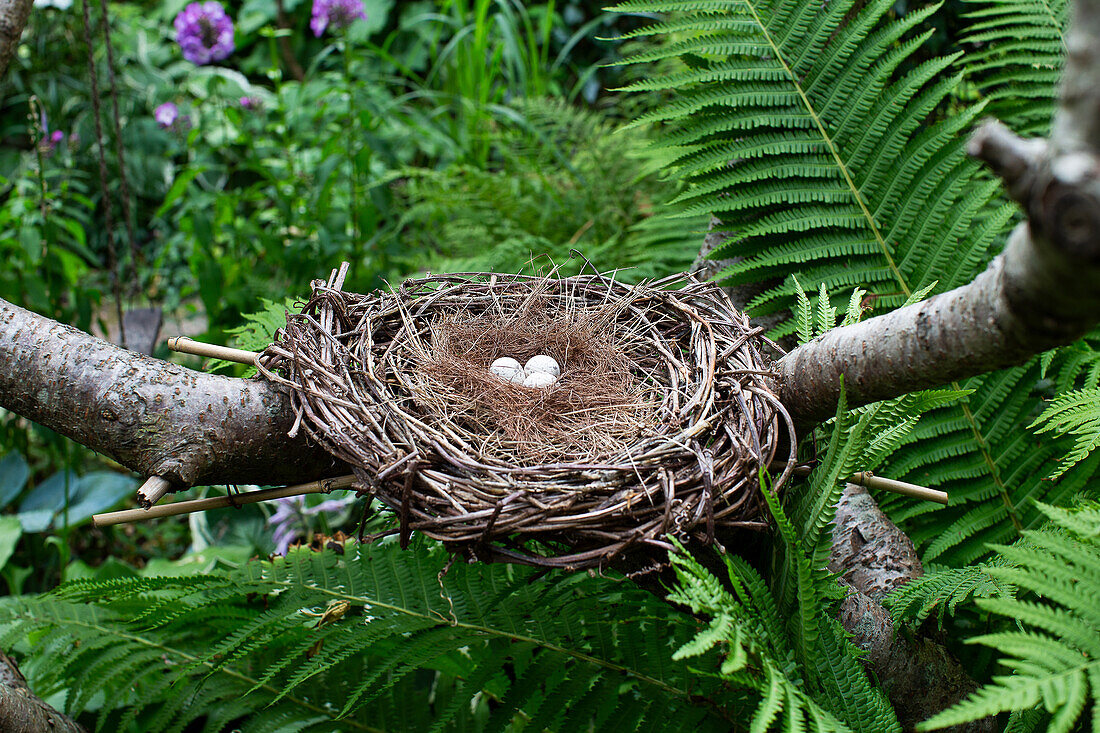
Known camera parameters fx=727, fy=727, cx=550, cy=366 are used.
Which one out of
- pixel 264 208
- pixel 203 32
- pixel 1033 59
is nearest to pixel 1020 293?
pixel 1033 59

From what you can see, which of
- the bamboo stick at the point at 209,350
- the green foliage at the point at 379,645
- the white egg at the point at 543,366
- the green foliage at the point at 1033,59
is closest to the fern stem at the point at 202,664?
the green foliage at the point at 379,645

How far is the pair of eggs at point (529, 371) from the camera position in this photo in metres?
1.52

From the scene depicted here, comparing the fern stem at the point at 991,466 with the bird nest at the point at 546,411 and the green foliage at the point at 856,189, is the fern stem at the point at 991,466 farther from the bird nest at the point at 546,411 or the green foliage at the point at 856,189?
the bird nest at the point at 546,411

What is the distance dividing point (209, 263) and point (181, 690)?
1.59 metres

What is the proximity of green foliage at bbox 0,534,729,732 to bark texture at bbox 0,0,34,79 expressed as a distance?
1080 millimetres

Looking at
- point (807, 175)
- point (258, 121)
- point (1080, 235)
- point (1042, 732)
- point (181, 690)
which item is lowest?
Answer: point (181, 690)

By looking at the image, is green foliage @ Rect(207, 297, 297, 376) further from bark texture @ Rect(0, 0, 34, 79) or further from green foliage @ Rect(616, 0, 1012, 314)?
green foliage @ Rect(616, 0, 1012, 314)

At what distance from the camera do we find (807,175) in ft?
5.55

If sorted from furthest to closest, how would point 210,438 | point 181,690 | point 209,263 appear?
point 209,263 → point 181,690 → point 210,438

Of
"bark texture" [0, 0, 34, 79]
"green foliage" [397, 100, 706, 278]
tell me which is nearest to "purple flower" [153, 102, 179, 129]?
"green foliage" [397, 100, 706, 278]

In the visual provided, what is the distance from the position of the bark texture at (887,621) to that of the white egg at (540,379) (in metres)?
0.63

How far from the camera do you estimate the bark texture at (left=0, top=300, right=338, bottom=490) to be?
113 centimetres

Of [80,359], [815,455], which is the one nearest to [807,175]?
[815,455]

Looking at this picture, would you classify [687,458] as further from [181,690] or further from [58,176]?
[58,176]
